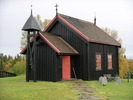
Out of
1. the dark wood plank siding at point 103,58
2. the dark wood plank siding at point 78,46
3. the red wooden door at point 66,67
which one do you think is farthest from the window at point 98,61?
the red wooden door at point 66,67

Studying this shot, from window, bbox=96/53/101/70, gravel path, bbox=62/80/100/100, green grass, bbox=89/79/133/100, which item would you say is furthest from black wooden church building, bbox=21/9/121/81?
green grass, bbox=89/79/133/100

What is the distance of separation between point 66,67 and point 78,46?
2393mm

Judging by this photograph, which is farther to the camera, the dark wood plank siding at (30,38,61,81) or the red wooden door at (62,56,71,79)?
the red wooden door at (62,56,71,79)

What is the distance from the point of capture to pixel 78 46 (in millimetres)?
18312

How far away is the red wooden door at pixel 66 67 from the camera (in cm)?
1750

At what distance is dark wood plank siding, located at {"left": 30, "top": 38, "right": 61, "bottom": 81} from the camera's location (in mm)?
15993

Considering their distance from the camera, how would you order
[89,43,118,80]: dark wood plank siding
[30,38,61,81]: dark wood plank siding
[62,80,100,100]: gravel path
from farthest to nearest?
[89,43,118,80]: dark wood plank siding
[30,38,61,81]: dark wood plank siding
[62,80,100,100]: gravel path

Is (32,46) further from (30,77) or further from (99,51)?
(99,51)

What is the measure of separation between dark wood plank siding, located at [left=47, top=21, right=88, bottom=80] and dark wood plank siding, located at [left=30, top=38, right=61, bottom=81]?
2.72 metres

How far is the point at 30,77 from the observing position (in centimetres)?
1797

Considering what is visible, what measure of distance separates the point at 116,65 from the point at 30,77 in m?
11.7

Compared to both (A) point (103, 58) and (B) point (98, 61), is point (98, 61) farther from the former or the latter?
(A) point (103, 58)

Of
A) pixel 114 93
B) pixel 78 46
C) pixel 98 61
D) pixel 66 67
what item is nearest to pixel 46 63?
pixel 66 67

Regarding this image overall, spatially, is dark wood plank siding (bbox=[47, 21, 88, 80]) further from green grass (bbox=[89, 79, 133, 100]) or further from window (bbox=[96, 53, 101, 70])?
green grass (bbox=[89, 79, 133, 100])
